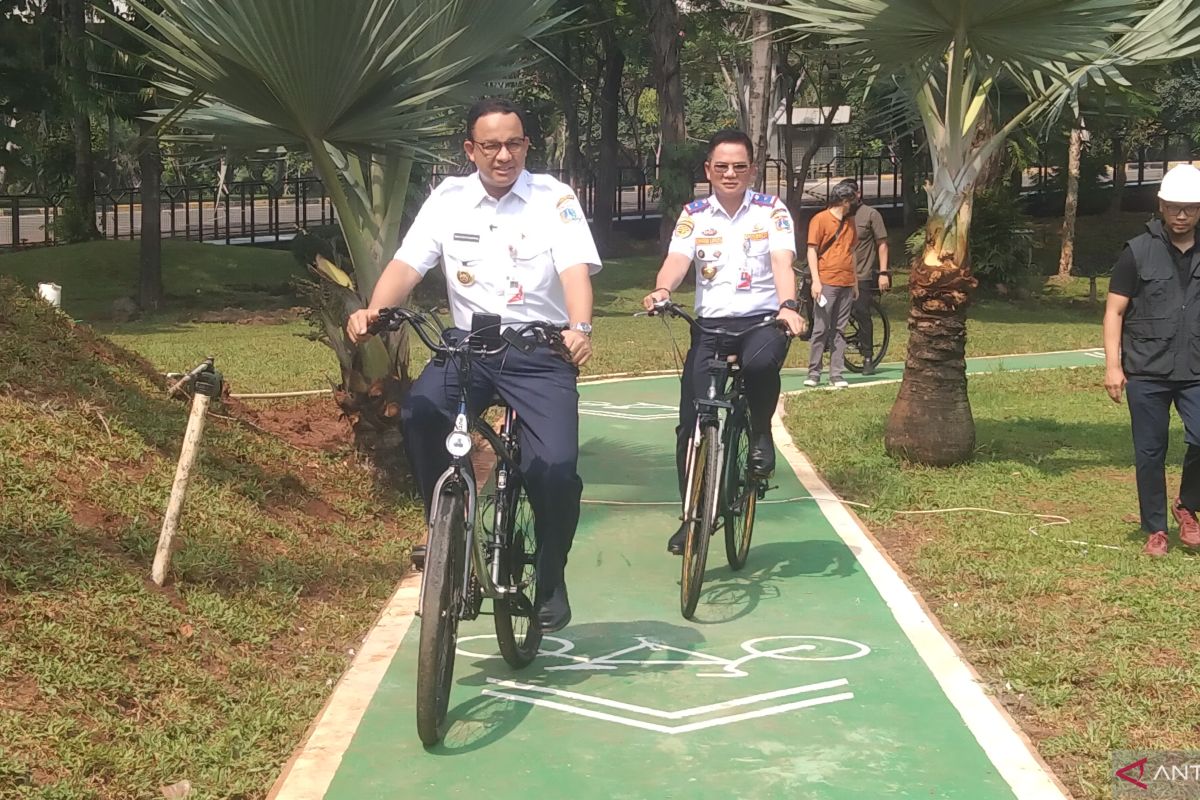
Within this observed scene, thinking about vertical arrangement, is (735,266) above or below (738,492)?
above

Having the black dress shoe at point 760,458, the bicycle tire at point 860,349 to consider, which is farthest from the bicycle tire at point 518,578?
the bicycle tire at point 860,349

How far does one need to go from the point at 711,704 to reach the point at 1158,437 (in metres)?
3.16

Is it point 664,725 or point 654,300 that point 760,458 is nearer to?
point 654,300

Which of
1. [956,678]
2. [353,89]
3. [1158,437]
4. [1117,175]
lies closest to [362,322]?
[956,678]

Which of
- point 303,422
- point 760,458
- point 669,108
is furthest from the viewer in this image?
point 669,108

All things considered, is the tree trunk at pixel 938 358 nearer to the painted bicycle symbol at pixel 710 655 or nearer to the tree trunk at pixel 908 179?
the painted bicycle symbol at pixel 710 655

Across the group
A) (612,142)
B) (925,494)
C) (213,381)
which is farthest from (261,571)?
(612,142)

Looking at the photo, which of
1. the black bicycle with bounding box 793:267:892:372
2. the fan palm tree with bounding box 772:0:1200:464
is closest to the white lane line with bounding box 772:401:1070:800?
the fan palm tree with bounding box 772:0:1200:464

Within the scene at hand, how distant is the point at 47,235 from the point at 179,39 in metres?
26.4

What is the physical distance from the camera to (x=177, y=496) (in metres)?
6.07

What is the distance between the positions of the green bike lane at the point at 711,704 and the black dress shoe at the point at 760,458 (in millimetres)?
534

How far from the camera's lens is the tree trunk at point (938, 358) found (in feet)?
31.9

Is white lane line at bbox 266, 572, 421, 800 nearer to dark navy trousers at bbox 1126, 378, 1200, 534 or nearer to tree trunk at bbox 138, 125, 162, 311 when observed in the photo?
dark navy trousers at bbox 1126, 378, 1200, 534

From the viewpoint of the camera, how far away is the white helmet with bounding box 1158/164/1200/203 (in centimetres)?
699
